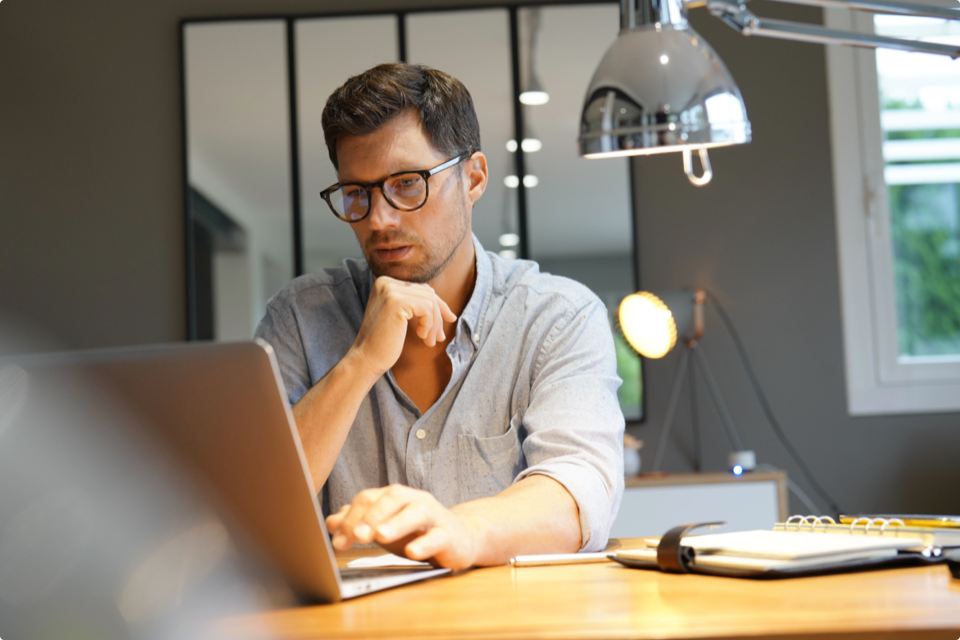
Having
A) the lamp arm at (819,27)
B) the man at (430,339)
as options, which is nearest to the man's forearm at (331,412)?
the man at (430,339)

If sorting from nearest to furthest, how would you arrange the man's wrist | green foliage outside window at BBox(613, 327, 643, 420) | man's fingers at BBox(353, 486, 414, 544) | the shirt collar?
man's fingers at BBox(353, 486, 414, 544) < the man's wrist < the shirt collar < green foliage outside window at BBox(613, 327, 643, 420)

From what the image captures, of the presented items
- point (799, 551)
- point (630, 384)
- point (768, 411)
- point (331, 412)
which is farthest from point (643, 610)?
point (768, 411)

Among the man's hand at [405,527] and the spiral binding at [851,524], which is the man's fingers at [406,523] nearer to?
the man's hand at [405,527]

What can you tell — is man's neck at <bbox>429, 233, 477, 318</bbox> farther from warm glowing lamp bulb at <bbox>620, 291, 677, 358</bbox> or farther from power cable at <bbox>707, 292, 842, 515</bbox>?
power cable at <bbox>707, 292, 842, 515</bbox>

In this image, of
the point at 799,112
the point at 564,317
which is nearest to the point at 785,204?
the point at 799,112

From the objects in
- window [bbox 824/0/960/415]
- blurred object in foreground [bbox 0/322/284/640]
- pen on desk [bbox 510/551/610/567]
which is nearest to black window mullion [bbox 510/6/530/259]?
window [bbox 824/0/960/415]

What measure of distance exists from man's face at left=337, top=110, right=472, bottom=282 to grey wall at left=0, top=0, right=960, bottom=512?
1.90 metres

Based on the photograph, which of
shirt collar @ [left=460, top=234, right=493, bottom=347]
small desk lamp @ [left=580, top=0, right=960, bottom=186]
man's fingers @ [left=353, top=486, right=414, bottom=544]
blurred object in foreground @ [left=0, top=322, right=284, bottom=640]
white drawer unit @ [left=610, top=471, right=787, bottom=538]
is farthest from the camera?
white drawer unit @ [left=610, top=471, right=787, bottom=538]

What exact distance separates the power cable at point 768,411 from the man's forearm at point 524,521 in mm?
2302

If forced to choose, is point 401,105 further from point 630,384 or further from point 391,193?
point 630,384

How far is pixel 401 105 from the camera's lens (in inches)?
61.5

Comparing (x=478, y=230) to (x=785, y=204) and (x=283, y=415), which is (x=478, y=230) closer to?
(x=785, y=204)

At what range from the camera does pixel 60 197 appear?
3.48 m

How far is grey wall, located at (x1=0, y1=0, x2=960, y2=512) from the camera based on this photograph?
335cm
